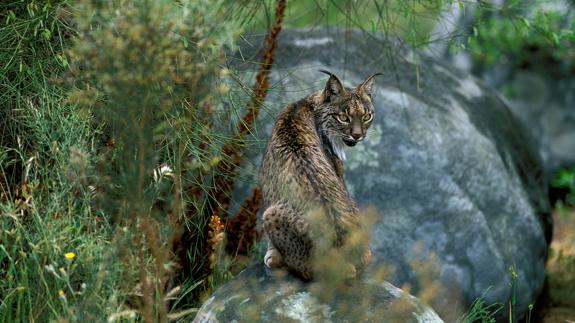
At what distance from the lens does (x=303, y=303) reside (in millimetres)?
3965

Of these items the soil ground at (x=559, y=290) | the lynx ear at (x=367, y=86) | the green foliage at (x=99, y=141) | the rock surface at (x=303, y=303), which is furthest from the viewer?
the soil ground at (x=559, y=290)

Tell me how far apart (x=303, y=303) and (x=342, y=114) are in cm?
102

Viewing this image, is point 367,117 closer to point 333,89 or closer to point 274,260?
point 333,89

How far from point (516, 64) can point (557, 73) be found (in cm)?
43

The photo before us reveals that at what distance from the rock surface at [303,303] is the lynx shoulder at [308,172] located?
126mm

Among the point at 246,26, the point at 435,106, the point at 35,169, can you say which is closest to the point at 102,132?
the point at 35,169

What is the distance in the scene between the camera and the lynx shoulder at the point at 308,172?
4.06 meters

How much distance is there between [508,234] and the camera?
19.8ft

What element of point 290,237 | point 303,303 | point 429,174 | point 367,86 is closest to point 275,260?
Answer: point 290,237

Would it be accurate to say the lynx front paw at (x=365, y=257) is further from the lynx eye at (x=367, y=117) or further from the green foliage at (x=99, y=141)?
the green foliage at (x=99, y=141)

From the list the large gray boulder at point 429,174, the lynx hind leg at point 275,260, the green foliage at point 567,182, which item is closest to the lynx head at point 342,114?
the lynx hind leg at point 275,260

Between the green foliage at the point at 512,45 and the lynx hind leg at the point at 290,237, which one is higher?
the green foliage at the point at 512,45

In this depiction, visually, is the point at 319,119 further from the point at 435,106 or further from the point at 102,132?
the point at 435,106

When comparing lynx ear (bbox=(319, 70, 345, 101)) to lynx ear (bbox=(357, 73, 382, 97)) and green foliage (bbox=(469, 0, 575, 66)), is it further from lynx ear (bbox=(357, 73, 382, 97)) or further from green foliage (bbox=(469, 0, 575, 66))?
green foliage (bbox=(469, 0, 575, 66))
